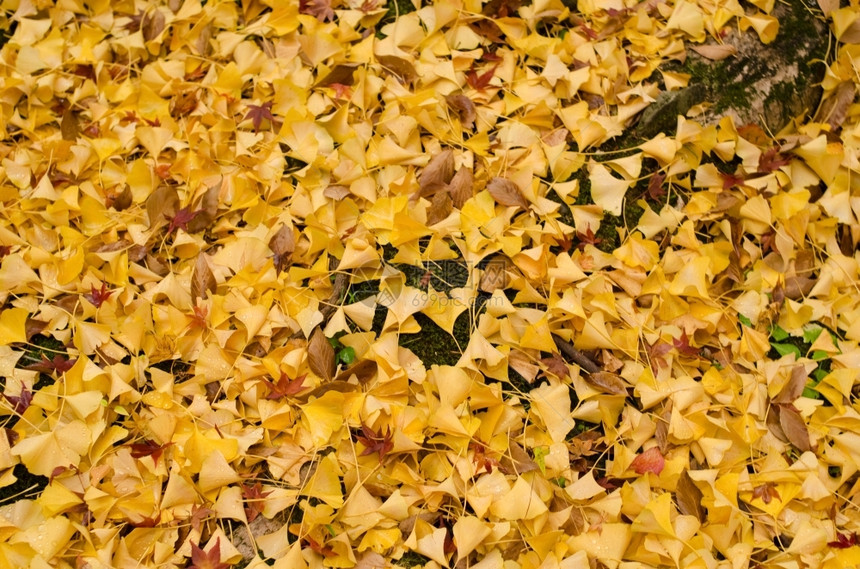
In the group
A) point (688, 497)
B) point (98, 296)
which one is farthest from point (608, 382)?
point (98, 296)

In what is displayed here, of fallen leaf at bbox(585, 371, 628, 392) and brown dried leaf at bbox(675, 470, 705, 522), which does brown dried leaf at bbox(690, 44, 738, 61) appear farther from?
brown dried leaf at bbox(675, 470, 705, 522)

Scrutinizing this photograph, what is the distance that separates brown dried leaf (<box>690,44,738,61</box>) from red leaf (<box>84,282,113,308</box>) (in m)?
1.33

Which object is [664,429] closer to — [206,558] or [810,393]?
[810,393]

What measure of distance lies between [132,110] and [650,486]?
4.23 ft

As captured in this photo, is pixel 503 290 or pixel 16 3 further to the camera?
pixel 16 3

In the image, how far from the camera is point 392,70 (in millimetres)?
1576

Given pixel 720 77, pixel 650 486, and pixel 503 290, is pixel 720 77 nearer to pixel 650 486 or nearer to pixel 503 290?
pixel 503 290

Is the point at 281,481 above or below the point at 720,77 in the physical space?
below

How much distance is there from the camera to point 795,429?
4.15 ft

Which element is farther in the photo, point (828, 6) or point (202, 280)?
point (828, 6)

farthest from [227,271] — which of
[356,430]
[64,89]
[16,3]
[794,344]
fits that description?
[794,344]

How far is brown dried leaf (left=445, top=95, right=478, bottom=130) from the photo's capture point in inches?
59.4

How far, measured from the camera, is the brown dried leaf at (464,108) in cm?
151

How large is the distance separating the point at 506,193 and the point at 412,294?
0.28m
